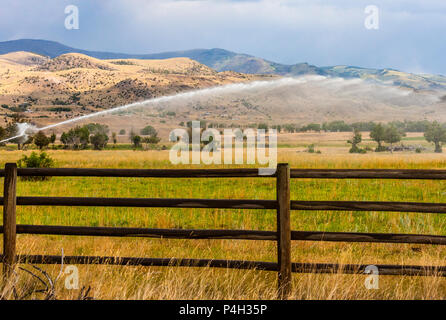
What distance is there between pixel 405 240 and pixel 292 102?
533 ft

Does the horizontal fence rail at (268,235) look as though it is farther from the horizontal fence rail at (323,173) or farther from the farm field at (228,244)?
the horizontal fence rail at (323,173)

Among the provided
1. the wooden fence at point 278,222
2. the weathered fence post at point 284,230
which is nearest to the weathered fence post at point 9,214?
the wooden fence at point 278,222

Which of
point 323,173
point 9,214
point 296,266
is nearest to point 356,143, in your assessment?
point 323,173

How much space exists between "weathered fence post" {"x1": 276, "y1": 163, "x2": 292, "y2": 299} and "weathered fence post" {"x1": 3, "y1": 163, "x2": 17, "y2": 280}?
3443mm

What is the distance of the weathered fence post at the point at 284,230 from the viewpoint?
20.5 feet

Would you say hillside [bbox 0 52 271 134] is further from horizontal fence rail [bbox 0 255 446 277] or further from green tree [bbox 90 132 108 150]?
horizontal fence rail [bbox 0 255 446 277]

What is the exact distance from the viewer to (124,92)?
146500 mm

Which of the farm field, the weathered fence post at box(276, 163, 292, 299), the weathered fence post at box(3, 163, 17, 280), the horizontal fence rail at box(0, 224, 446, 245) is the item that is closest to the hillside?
the farm field

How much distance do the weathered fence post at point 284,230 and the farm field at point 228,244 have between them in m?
0.17

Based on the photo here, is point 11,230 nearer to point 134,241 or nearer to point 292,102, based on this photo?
point 134,241

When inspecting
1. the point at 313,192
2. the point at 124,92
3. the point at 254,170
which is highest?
the point at 124,92

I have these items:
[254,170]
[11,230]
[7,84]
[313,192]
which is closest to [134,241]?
[11,230]

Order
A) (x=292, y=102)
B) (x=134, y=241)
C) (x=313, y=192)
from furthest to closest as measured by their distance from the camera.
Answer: (x=292, y=102)
(x=313, y=192)
(x=134, y=241)
